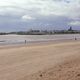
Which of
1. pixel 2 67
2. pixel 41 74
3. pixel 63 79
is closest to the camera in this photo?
pixel 63 79

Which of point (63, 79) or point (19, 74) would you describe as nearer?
point (63, 79)

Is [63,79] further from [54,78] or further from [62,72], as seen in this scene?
[62,72]

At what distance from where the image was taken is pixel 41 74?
9891mm

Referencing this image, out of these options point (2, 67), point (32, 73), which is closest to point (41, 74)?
point (32, 73)

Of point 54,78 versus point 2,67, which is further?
point 2,67

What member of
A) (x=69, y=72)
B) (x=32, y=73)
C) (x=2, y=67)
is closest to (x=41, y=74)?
(x=32, y=73)

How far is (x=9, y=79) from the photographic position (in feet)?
30.3

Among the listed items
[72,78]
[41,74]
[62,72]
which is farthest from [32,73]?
[72,78]

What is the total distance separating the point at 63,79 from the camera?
29.4 ft

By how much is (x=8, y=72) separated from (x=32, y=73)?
3.46 ft

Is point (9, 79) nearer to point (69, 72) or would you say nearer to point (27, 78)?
point (27, 78)

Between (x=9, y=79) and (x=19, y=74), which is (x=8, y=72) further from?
(x=9, y=79)

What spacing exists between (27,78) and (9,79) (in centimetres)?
69

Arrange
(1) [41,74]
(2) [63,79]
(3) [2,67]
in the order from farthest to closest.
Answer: (3) [2,67] → (1) [41,74] → (2) [63,79]
